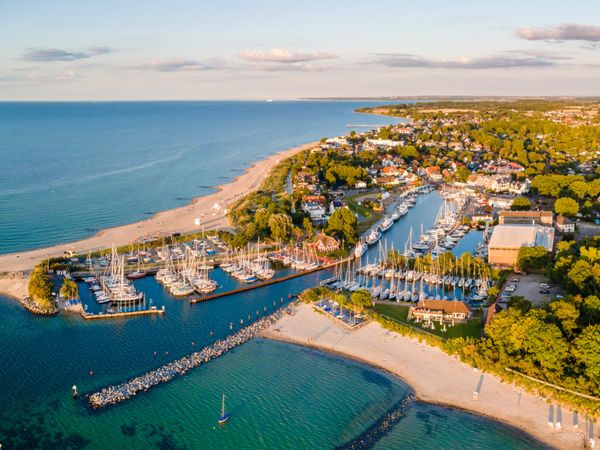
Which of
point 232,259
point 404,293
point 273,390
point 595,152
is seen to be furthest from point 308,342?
point 595,152

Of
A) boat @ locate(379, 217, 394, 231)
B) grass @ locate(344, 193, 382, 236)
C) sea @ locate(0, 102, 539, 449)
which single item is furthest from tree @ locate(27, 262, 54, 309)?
boat @ locate(379, 217, 394, 231)

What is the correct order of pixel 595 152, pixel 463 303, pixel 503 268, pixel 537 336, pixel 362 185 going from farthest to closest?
pixel 595 152, pixel 362 185, pixel 503 268, pixel 463 303, pixel 537 336

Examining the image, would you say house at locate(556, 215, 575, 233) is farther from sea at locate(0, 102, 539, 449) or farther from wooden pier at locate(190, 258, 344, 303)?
sea at locate(0, 102, 539, 449)

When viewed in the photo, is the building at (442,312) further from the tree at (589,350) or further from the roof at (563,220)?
the roof at (563,220)

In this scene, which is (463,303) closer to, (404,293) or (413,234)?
(404,293)

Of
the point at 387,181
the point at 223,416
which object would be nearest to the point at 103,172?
the point at 387,181

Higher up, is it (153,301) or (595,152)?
(595,152)

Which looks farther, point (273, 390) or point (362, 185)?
point (362, 185)
